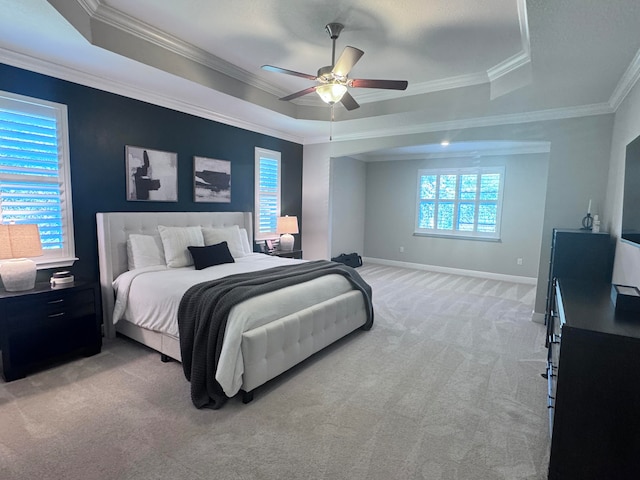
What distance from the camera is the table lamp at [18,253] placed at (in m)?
2.64

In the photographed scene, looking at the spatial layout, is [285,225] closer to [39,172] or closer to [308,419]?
[39,172]

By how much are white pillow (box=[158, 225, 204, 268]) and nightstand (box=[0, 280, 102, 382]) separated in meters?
0.77

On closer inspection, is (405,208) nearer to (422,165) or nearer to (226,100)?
(422,165)

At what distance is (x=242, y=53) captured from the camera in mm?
3480

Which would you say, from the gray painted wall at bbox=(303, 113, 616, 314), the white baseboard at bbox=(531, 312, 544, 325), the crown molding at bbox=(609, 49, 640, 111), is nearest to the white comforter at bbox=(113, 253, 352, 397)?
the white baseboard at bbox=(531, 312, 544, 325)

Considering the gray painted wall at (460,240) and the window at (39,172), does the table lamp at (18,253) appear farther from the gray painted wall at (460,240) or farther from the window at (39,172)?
the gray painted wall at (460,240)

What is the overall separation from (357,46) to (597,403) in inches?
130

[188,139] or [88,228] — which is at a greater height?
[188,139]

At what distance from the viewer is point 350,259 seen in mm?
7594

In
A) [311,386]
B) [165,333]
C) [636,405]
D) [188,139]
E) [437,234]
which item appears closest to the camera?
[636,405]

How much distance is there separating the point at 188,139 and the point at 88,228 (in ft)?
5.43

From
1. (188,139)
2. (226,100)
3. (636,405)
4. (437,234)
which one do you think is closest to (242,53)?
(226,100)

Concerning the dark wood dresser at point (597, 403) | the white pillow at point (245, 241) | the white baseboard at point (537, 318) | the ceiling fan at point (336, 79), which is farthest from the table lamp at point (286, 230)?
the dark wood dresser at point (597, 403)

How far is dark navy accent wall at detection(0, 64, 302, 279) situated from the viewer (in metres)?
3.27
